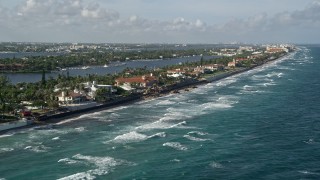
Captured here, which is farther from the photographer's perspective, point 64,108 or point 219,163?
point 64,108

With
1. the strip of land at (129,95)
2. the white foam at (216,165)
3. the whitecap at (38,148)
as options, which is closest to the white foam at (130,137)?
the whitecap at (38,148)

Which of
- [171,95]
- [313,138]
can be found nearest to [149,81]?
[171,95]

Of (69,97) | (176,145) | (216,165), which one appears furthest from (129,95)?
(216,165)

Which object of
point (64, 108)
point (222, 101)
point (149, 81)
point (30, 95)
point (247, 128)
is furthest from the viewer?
point (149, 81)

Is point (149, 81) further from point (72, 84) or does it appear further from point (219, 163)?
point (219, 163)

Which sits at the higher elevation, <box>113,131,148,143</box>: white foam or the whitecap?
<box>113,131,148,143</box>: white foam

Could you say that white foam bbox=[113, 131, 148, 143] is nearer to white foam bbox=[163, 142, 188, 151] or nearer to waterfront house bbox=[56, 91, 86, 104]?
white foam bbox=[163, 142, 188, 151]

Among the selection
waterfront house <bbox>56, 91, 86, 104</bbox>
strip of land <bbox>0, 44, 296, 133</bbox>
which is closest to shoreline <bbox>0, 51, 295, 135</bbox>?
strip of land <bbox>0, 44, 296, 133</bbox>

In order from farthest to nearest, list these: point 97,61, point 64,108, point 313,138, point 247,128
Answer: point 97,61
point 64,108
point 247,128
point 313,138
